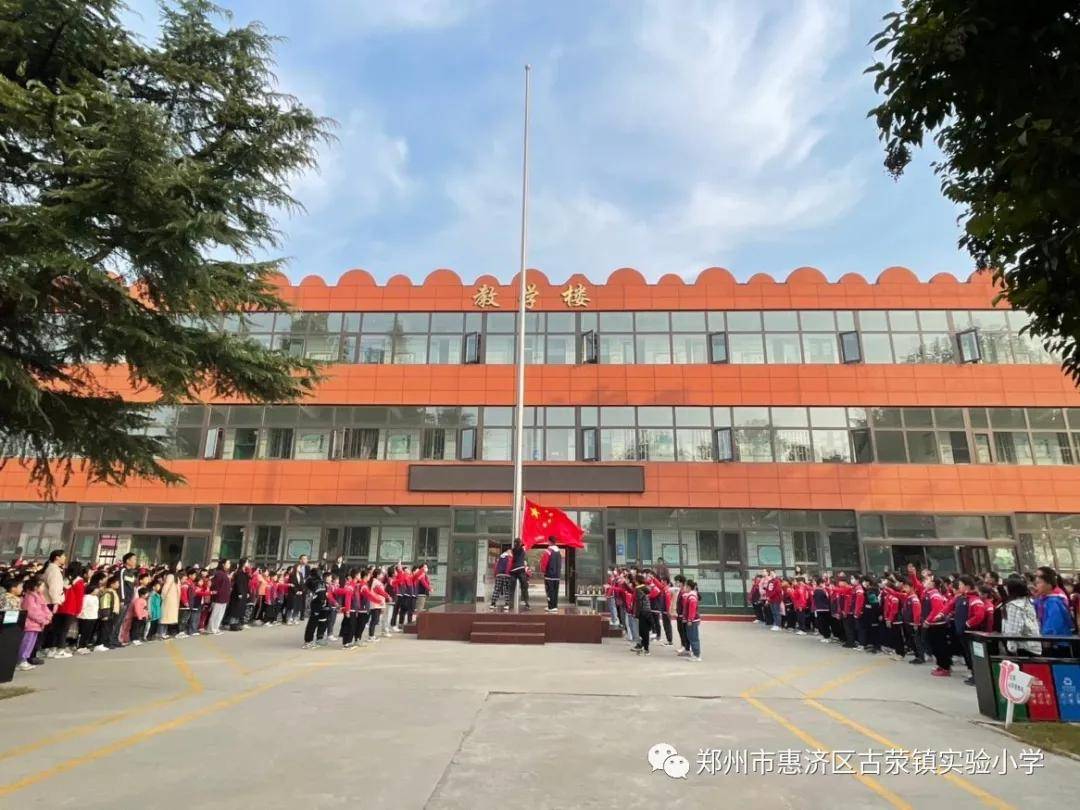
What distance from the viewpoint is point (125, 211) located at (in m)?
7.93

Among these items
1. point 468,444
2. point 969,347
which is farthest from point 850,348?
point 468,444

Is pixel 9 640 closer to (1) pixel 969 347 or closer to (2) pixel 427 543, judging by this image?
(2) pixel 427 543

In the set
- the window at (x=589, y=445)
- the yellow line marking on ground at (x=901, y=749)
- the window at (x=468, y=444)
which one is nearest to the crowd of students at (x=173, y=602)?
the window at (x=468, y=444)

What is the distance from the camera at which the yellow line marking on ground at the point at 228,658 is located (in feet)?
33.5

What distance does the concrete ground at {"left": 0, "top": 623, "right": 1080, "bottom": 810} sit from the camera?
4863 millimetres

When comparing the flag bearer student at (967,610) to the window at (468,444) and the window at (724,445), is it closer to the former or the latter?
the window at (724,445)

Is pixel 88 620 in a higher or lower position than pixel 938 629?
lower

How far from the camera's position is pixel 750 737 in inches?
256

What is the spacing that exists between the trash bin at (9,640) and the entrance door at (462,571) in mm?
15144

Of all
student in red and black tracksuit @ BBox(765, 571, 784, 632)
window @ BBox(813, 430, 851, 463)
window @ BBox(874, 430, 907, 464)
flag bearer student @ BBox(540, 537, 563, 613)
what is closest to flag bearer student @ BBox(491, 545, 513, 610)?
flag bearer student @ BBox(540, 537, 563, 613)

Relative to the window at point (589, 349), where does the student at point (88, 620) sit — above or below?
below

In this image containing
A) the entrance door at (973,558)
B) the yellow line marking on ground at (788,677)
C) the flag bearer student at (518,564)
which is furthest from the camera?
the entrance door at (973,558)

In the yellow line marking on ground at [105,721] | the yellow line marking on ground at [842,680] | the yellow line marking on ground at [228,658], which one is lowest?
the yellow line marking on ground at [842,680]

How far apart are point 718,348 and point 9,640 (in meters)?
22.6
